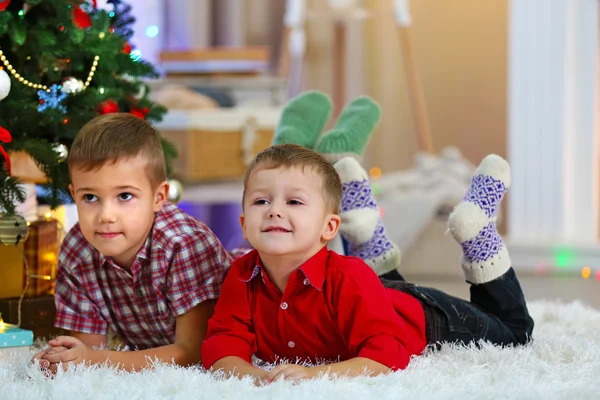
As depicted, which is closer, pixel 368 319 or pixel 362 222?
pixel 368 319

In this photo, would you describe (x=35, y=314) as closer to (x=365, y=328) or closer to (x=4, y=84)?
(x=4, y=84)

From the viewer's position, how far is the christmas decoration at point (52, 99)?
1420 mm

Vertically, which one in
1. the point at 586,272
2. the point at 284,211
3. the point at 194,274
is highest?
the point at 284,211

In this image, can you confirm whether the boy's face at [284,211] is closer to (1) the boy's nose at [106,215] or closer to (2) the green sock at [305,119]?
(1) the boy's nose at [106,215]

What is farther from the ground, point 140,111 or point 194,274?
point 140,111

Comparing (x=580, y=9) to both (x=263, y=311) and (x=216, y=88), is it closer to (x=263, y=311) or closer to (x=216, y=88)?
(x=216, y=88)

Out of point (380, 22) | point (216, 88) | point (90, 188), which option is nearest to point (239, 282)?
point (90, 188)

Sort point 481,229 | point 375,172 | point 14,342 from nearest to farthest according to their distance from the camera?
point 14,342 → point 481,229 → point 375,172

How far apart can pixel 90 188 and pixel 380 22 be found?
12.8 feet

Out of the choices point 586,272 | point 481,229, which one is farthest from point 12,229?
point 586,272

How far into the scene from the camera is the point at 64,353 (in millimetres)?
1104

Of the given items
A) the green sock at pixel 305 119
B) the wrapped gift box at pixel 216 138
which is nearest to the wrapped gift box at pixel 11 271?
the green sock at pixel 305 119

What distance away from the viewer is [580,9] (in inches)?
114

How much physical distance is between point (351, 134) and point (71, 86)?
19.3 inches
